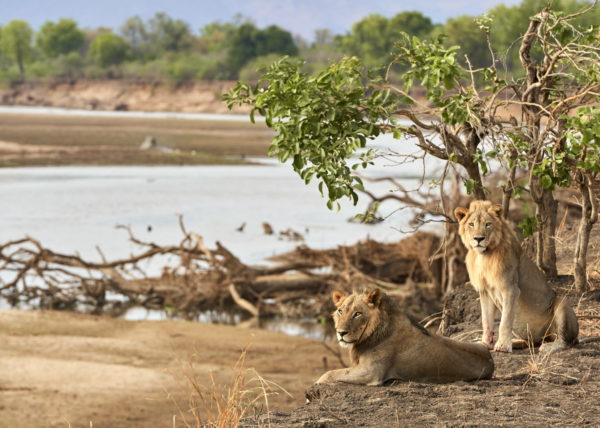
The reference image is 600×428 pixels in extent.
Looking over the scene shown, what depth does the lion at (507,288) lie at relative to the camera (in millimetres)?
6676

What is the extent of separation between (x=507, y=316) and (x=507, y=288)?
0.21 metres

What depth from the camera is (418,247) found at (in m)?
17.0

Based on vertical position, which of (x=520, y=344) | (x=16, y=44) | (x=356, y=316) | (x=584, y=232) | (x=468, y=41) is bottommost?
(x=520, y=344)

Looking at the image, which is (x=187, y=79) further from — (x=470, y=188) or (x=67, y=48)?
(x=470, y=188)

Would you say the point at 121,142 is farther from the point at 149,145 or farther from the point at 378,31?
the point at 378,31

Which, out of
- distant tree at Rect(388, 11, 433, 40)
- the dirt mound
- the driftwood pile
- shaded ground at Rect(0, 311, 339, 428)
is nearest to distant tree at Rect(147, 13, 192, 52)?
the dirt mound

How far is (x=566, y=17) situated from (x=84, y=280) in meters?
10.7

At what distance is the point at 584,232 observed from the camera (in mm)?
8539

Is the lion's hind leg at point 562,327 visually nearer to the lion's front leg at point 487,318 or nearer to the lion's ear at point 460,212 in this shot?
the lion's front leg at point 487,318

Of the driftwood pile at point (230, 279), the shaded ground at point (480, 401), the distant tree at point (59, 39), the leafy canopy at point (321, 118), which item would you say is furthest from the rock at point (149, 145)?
the distant tree at point (59, 39)

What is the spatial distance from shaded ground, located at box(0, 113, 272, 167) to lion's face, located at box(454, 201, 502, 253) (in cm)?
3100

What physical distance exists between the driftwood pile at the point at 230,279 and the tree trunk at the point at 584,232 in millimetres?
7723

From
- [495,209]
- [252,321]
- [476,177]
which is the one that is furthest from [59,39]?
[495,209]

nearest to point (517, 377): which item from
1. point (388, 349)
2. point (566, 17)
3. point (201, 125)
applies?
point (388, 349)
